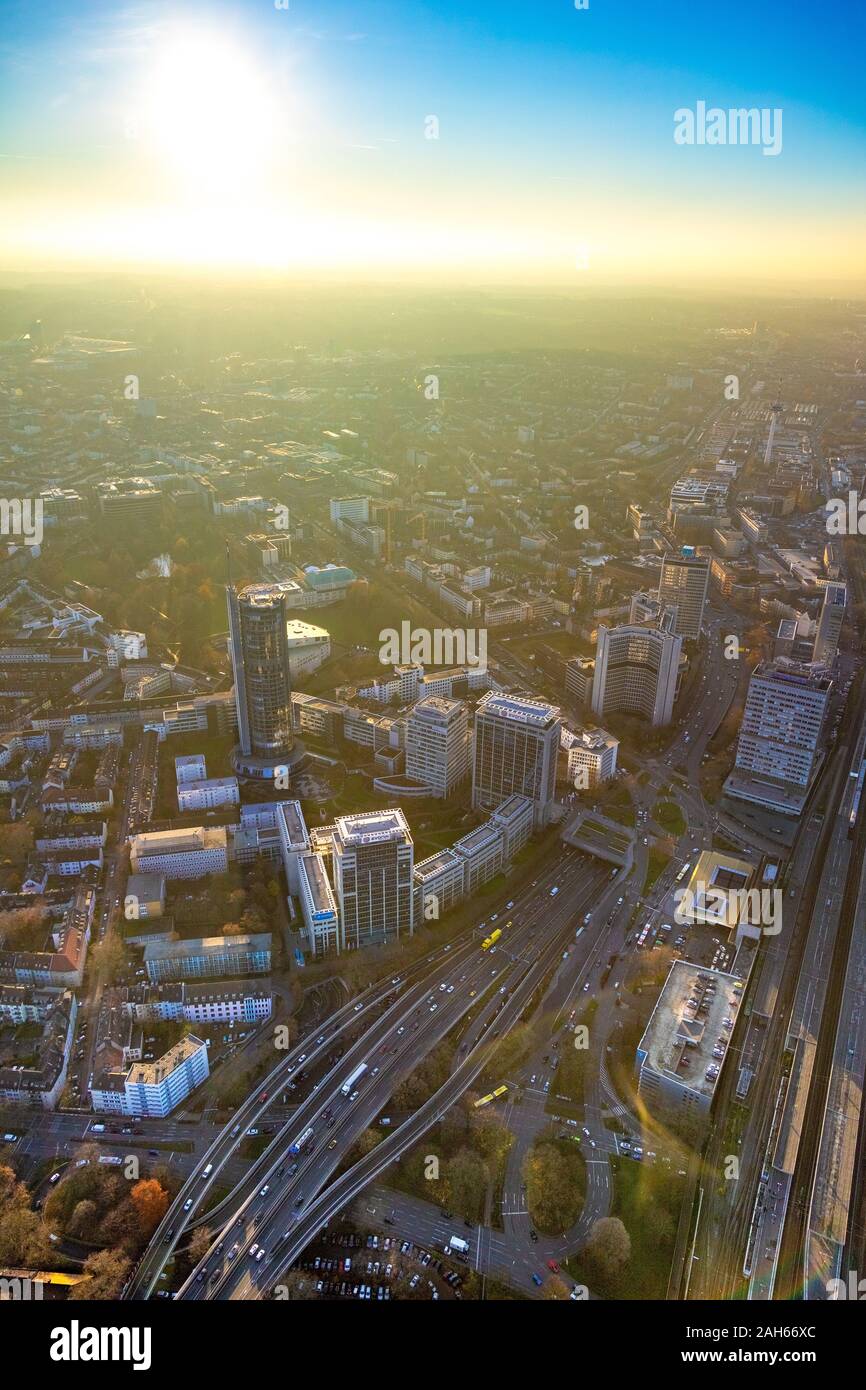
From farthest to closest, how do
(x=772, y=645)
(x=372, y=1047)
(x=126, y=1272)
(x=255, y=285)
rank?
(x=255, y=285), (x=772, y=645), (x=372, y=1047), (x=126, y=1272)

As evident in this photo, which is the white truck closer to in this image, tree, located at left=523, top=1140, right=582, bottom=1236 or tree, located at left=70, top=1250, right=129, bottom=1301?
tree, located at left=523, top=1140, right=582, bottom=1236

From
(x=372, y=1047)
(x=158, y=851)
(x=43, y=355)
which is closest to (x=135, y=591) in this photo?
(x=158, y=851)

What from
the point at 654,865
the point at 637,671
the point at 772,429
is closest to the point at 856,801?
the point at 654,865

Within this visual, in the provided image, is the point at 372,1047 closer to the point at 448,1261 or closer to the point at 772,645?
the point at 448,1261

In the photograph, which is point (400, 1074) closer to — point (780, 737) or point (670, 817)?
point (670, 817)

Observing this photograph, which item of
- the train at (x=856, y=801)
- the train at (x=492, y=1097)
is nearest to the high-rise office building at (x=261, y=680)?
the train at (x=492, y=1097)

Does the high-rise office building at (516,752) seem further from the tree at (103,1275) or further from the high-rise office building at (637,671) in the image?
the tree at (103,1275)
